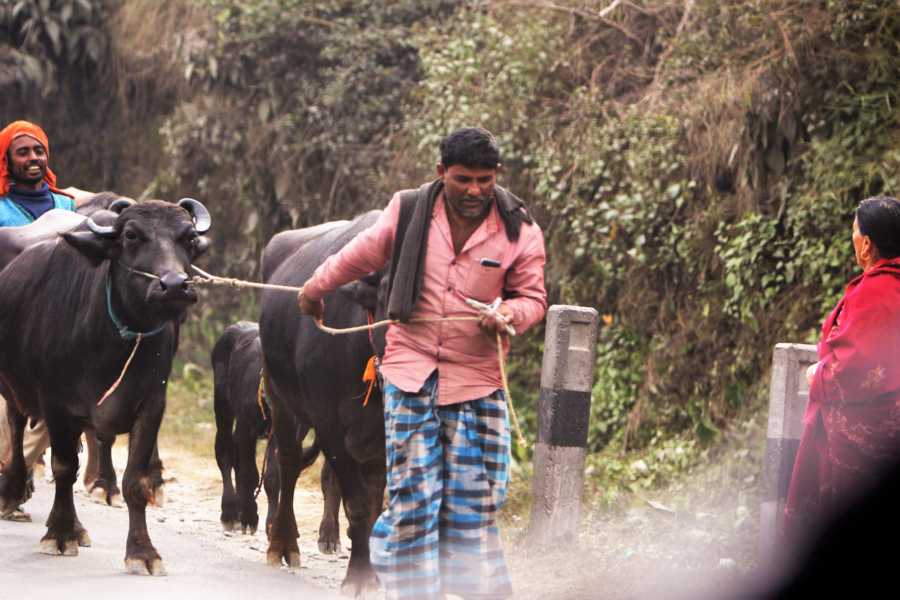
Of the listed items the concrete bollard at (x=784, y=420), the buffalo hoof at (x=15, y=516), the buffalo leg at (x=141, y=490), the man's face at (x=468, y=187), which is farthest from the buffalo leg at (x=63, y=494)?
the concrete bollard at (x=784, y=420)

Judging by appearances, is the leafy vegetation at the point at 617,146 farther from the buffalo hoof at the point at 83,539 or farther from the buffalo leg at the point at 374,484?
the buffalo hoof at the point at 83,539

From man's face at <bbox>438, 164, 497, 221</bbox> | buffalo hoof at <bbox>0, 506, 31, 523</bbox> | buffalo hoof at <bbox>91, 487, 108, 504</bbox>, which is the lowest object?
buffalo hoof at <bbox>91, 487, 108, 504</bbox>

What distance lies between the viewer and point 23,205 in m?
9.99

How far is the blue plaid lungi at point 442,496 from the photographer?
5.77 metres

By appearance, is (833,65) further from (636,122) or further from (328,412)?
(328,412)

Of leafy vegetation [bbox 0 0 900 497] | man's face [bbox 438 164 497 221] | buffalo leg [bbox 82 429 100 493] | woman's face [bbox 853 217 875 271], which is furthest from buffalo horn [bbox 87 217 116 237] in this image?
leafy vegetation [bbox 0 0 900 497]

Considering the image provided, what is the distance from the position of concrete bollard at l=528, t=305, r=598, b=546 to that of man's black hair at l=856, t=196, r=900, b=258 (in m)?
1.92

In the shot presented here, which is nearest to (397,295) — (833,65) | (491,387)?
(491,387)

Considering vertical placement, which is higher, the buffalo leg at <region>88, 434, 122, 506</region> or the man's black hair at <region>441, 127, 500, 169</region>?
the man's black hair at <region>441, 127, 500, 169</region>

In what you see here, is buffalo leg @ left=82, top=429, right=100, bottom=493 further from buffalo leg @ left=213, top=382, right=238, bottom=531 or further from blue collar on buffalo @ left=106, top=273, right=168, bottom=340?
blue collar on buffalo @ left=106, top=273, right=168, bottom=340

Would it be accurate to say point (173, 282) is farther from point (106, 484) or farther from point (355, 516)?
point (106, 484)

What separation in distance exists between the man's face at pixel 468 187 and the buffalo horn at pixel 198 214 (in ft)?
7.61

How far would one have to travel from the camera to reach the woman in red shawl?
19.0 ft

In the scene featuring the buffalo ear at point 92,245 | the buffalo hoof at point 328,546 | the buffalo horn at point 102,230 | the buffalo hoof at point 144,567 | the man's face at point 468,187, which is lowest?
the buffalo hoof at point 328,546
